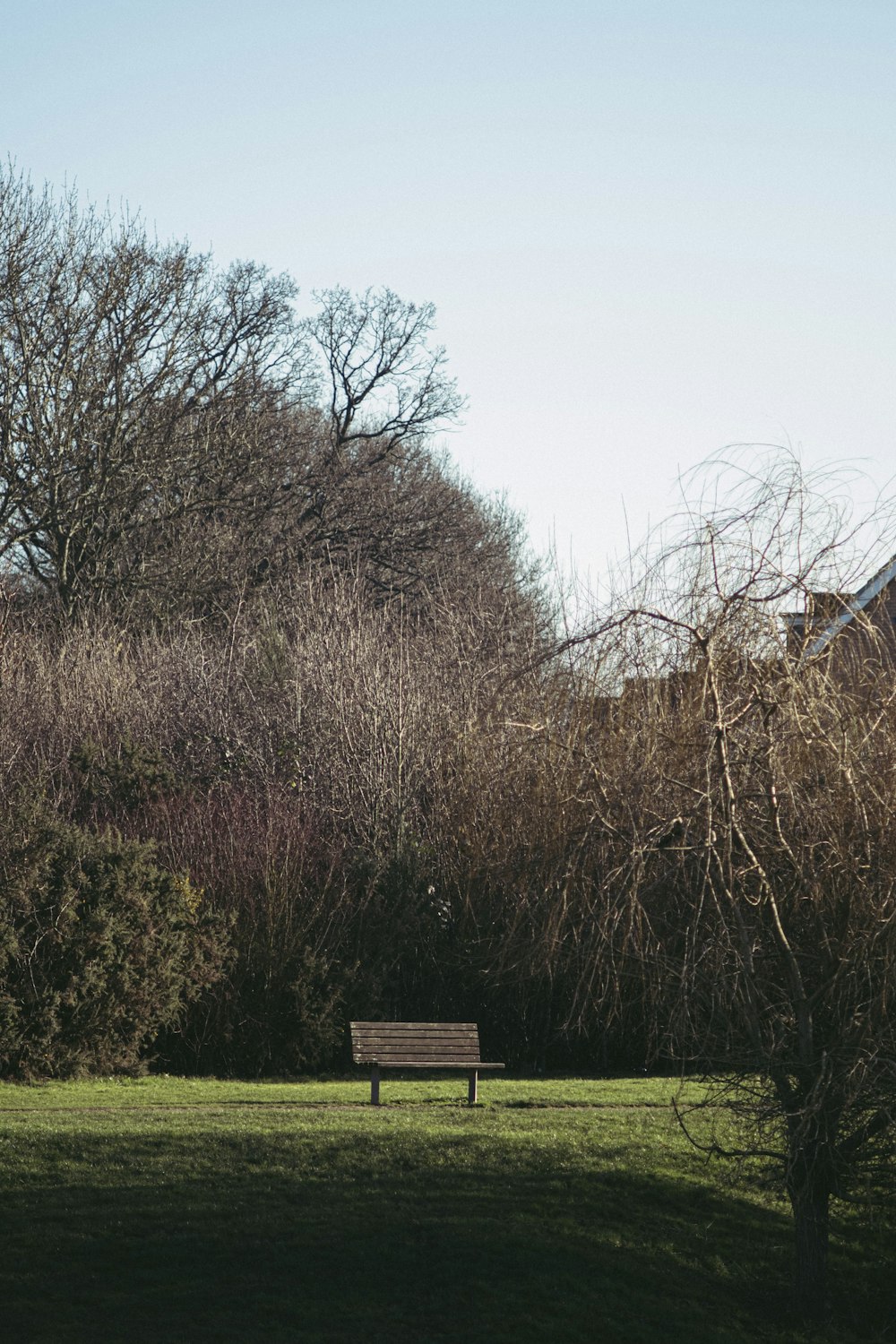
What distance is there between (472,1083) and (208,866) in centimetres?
539

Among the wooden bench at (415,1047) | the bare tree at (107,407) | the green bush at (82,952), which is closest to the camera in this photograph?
the wooden bench at (415,1047)

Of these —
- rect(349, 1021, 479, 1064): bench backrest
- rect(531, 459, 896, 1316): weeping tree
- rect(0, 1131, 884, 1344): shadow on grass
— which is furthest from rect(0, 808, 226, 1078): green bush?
rect(531, 459, 896, 1316): weeping tree

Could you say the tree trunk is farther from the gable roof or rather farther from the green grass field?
the gable roof

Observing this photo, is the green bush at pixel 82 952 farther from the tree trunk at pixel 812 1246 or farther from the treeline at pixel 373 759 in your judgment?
the tree trunk at pixel 812 1246

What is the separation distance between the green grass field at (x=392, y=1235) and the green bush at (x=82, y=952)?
7.37 ft

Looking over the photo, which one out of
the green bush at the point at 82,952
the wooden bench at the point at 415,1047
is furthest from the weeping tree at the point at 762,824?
the green bush at the point at 82,952

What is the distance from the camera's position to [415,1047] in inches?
545

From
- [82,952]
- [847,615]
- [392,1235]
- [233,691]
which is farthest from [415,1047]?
[233,691]

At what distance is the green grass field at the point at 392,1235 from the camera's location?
8320 millimetres

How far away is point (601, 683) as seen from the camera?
8914 mm

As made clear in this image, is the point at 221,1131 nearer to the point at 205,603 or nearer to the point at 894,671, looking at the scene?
the point at 894,671

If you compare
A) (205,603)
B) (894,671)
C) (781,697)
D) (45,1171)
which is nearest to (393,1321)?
(45,1171)

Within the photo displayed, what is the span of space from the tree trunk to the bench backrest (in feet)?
16.3

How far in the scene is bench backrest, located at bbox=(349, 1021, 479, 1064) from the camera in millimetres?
13641
